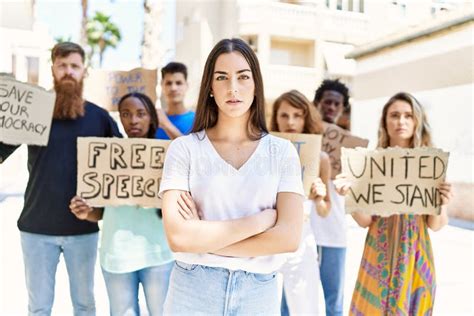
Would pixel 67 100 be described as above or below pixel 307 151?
above

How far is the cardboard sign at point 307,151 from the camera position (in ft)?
8.46

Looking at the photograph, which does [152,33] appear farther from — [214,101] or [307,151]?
[214,101]

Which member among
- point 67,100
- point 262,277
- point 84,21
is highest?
point 84,21

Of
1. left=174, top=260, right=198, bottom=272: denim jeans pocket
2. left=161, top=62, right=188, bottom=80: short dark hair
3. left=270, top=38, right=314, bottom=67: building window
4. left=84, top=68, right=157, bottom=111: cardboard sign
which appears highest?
left=270, top=38, right=314, bottom=67: building window

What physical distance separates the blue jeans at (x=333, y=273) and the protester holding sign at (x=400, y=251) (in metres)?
0.56

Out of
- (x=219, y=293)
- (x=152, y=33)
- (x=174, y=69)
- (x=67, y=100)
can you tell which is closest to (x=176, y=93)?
(x=174, y=69)

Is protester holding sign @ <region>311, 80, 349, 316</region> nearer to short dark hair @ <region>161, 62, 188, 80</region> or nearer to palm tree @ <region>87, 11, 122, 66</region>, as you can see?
short dark hair @ <region>161, 62, 188, 80</region>

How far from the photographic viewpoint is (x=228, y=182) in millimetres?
1531

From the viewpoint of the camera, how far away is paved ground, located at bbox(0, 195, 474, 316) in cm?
409

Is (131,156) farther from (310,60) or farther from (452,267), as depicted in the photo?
(310,60)

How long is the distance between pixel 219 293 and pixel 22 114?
160 centimetres

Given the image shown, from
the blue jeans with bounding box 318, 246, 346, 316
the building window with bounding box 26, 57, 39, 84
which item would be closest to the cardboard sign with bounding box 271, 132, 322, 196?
the blue jeans with bounding box 318, 246, 346, 316

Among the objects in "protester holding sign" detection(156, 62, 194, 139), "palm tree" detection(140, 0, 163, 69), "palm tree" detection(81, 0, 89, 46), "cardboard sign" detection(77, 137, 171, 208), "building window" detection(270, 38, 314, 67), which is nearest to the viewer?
"cardboard sign" detection(77, 137, 171, 208)

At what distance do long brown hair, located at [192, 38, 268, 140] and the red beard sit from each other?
1.20m
